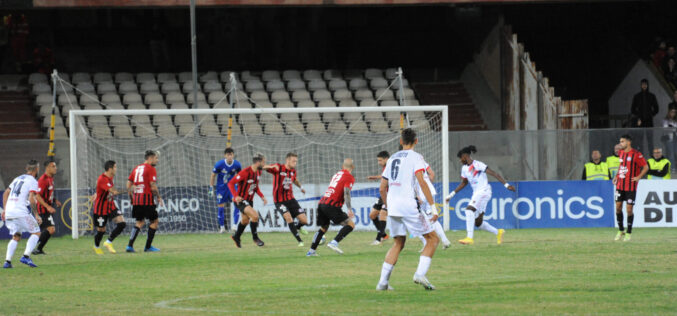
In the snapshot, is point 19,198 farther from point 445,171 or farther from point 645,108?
point 645,108

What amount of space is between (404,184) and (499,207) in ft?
47.0

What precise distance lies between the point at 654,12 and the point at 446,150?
15.3 meters

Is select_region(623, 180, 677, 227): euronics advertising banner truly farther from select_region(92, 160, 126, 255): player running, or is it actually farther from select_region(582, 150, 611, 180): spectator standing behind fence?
select_region(92, 160, 126, 255): player running

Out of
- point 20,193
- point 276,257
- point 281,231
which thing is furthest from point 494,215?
point 20,193

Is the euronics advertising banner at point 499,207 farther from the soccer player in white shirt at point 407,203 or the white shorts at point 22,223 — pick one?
the soccer player in white shirt at point 407,203

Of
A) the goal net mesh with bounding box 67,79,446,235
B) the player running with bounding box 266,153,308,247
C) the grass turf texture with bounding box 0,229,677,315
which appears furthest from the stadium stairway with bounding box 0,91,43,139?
the player running with bounding box 266,153,308,247

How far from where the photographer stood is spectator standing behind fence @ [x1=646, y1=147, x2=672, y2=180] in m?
25.9

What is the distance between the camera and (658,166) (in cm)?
2605

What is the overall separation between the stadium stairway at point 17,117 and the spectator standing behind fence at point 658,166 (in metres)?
17.4

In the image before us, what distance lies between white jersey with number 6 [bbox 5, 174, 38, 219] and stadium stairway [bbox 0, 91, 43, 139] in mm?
13705

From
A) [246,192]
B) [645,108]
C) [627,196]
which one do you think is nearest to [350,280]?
[246,192]

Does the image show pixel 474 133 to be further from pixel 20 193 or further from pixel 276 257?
pixel 20 193

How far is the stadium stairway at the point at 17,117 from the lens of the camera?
31.3m

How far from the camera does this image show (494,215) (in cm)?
2622
